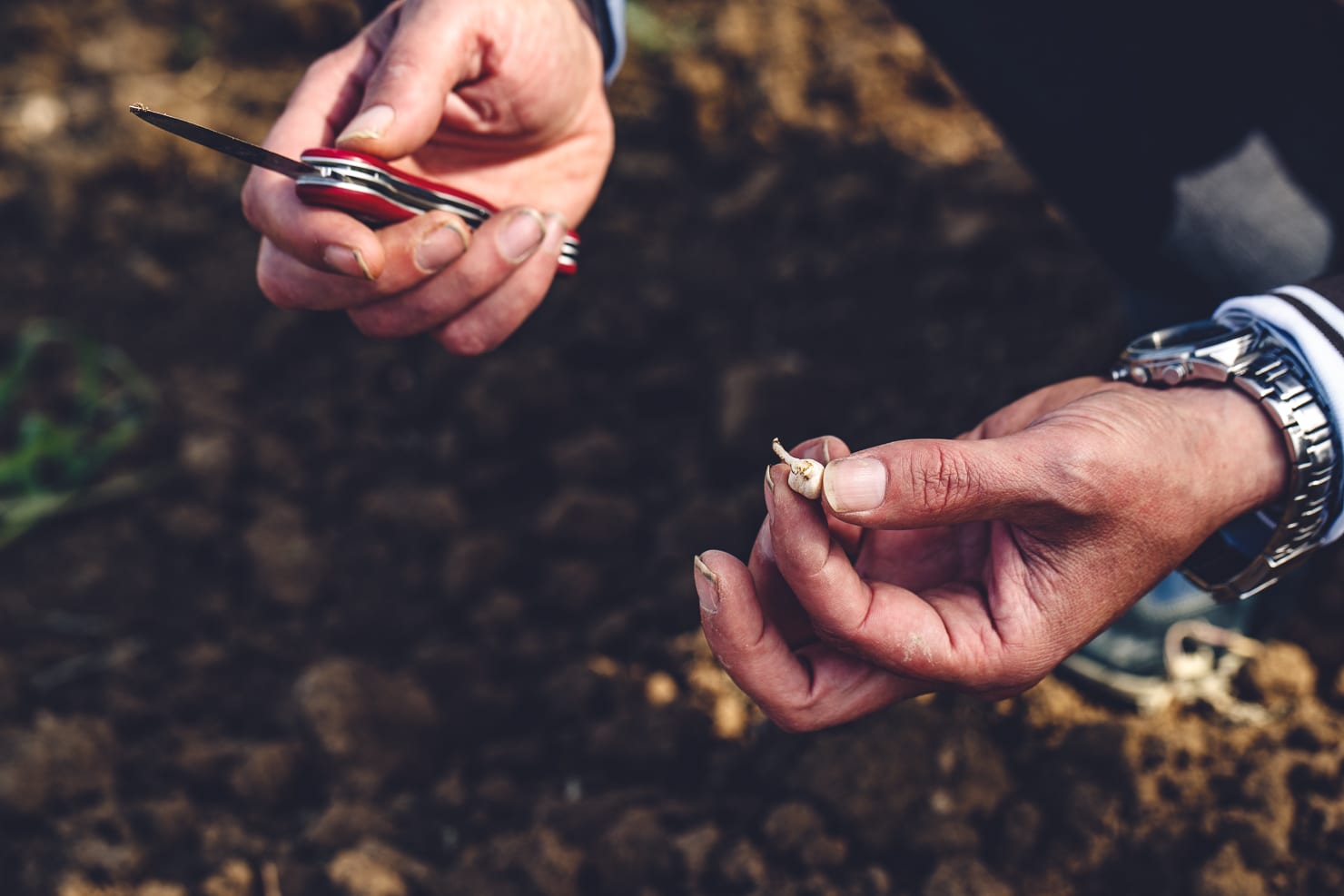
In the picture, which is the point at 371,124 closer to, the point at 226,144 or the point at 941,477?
the point at 226,144

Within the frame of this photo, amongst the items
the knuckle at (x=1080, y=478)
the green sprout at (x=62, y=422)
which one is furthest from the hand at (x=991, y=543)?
the green sprout at (x=62, y=422)

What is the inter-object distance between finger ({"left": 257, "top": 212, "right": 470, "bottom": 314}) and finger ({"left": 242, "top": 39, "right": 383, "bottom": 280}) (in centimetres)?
3

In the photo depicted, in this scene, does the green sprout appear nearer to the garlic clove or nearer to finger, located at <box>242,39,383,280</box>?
finger, located at <box>242,39,383,280</box>

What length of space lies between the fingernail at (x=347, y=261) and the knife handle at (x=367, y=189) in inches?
2.0

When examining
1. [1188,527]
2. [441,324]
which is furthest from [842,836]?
[441,324]

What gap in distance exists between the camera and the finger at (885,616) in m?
0.90

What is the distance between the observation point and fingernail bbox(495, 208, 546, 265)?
1228 mm

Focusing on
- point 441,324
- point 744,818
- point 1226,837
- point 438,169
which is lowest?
point 744,818

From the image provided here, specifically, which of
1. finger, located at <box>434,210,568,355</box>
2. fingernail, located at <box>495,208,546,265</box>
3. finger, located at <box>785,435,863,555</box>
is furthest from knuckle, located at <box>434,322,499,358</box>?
finger, located at <box>785,435,863,555</box>

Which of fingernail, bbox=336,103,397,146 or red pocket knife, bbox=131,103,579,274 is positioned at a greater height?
fingernail, bbox=336,103,397,146

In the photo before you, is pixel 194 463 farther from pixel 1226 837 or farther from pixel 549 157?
pixel 1226 837

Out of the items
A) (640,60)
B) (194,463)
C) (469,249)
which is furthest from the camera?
(640,60)

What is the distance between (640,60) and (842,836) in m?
1.85

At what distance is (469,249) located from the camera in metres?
1.22
